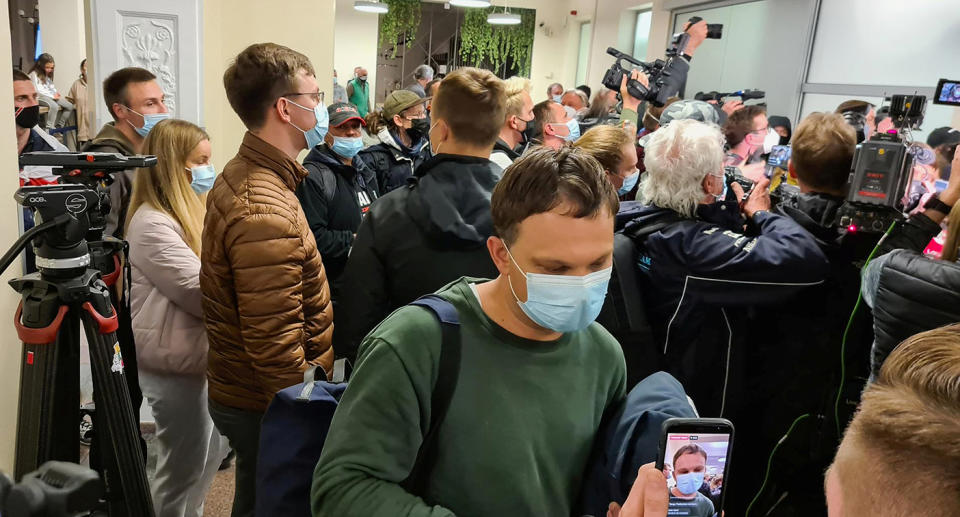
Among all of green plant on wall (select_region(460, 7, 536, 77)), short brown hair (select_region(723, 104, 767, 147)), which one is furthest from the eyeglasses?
green plant on wall (select_region(460, 7, 536, 77))

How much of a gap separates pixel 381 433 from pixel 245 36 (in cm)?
410


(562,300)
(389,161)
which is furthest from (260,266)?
(389,161)

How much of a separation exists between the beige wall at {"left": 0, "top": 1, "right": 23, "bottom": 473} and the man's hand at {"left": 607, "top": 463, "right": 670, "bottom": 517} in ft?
5.61

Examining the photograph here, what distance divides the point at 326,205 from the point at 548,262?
1.79 metres

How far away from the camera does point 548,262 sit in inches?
43.4

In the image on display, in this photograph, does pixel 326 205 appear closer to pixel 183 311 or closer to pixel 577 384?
pixel 183 311

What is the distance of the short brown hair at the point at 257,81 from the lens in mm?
1844

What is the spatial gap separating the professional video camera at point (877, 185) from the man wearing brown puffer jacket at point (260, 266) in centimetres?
152

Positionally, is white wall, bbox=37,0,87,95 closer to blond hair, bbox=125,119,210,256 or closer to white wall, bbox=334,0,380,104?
white wall, bbox=334,0,380,104

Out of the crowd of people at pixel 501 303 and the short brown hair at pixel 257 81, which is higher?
the short brown hair at pixel 257 81

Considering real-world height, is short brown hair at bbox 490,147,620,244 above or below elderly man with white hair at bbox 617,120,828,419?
above

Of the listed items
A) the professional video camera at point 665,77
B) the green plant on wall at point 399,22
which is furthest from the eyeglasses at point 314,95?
the green plant on wall at point 399,22

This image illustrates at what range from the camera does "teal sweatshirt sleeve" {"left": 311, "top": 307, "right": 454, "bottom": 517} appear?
0.93 m

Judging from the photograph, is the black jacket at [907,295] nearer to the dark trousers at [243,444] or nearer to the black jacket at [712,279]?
the black jacket at [712,279]
